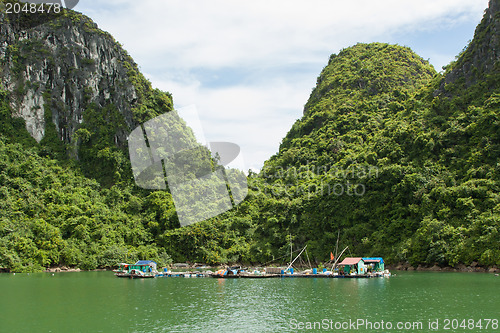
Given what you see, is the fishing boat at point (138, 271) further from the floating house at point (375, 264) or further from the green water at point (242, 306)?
the floating house at point (375, 264)

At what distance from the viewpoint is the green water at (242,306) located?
773 inches

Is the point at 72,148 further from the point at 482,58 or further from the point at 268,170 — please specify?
the point at 482,58

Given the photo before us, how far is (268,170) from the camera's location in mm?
84688

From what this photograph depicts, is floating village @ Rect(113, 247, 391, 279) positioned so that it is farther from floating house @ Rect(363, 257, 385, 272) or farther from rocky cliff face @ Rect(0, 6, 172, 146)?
rocky cliff face @ Rect(0, 6, 172, 146)

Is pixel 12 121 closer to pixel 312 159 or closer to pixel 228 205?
pixel 228 205

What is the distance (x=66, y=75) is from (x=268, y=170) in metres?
39.1

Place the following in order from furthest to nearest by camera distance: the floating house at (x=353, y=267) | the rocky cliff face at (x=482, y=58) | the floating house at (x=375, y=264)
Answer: the rocky cliff face at (x=482, y=58) < the floating house at (x=375, y=264) < the floating house at (x=353, y=267)

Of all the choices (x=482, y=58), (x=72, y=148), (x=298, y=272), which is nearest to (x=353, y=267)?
(x=298, y=272)

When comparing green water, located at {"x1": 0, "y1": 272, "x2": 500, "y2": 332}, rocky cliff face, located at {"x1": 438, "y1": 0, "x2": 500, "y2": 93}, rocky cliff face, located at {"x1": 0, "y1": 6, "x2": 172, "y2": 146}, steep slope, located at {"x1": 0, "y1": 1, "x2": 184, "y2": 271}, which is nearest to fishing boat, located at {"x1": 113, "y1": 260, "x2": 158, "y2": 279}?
steep slope, located at {"x1": 0, "y1": 1, "x2": 184, "y2": 271}

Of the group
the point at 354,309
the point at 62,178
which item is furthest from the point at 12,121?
the point at 354,309

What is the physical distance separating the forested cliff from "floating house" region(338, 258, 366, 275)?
787cm

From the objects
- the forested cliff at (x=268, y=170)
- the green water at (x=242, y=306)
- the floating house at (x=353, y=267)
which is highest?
the forested cliff at (x=268, y=170)

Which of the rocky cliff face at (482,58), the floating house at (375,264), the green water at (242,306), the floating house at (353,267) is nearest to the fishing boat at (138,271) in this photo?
the green water at (242,306)

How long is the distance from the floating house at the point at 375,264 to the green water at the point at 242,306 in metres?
8.10
